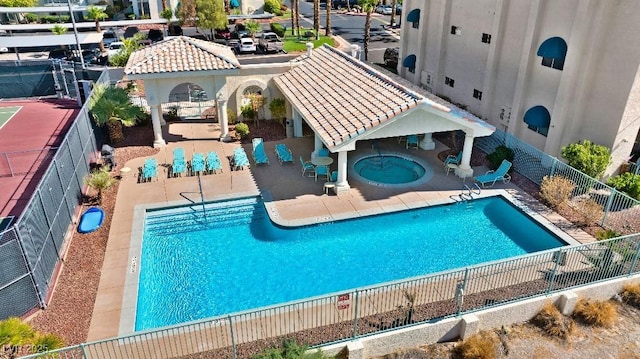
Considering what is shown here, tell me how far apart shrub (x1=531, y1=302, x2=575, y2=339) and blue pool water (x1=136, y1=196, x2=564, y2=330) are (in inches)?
123

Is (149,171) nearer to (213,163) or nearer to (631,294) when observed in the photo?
(213,163)

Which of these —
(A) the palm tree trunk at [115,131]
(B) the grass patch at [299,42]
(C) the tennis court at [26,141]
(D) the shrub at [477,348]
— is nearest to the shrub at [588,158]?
(D) the shrub at [477,348]

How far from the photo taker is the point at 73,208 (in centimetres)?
1772

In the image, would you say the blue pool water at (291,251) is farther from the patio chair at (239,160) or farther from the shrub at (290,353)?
the shrub at (290,353)

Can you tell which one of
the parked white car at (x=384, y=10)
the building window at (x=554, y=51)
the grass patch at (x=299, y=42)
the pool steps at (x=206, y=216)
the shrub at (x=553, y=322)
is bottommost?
the shrub at (x=553, y=322)

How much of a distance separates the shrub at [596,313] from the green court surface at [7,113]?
100 feet

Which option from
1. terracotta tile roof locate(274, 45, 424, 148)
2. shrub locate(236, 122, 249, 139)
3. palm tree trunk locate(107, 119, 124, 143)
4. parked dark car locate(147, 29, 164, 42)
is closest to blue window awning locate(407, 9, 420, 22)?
terracotta tile roof locate(274, 45, 424, 148)

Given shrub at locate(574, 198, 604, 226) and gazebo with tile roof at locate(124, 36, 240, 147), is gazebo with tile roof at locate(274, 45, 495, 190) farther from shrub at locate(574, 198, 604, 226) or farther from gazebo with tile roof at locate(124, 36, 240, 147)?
shrub at locate(574, 198, 604, 226)

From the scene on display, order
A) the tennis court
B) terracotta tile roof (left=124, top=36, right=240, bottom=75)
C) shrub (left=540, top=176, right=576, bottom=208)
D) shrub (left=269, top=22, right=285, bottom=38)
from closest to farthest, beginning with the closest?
shrub (left=540, top=176, right=576, bottom=208) → the tennis court → terracotta tile roof (left=124, top=36, right=240, bottom=75) → shrub (left=269, top=22, right=285, bottom=38)

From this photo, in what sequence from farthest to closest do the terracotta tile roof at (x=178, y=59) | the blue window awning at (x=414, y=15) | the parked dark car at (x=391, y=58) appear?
1. the parked dark car at (x=391, y=58)
2. the blue window awning at (x=414, y=15)
3. the terracotta tile roof at (x=178, y=59)

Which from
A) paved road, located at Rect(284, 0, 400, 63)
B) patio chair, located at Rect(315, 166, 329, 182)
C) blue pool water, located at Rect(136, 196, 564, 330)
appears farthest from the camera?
paved road, located at Rect(284, 0, 400, 63)

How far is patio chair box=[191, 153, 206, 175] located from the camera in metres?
21.4

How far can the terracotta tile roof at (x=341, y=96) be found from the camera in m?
18.9

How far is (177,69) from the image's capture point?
23.0 m
